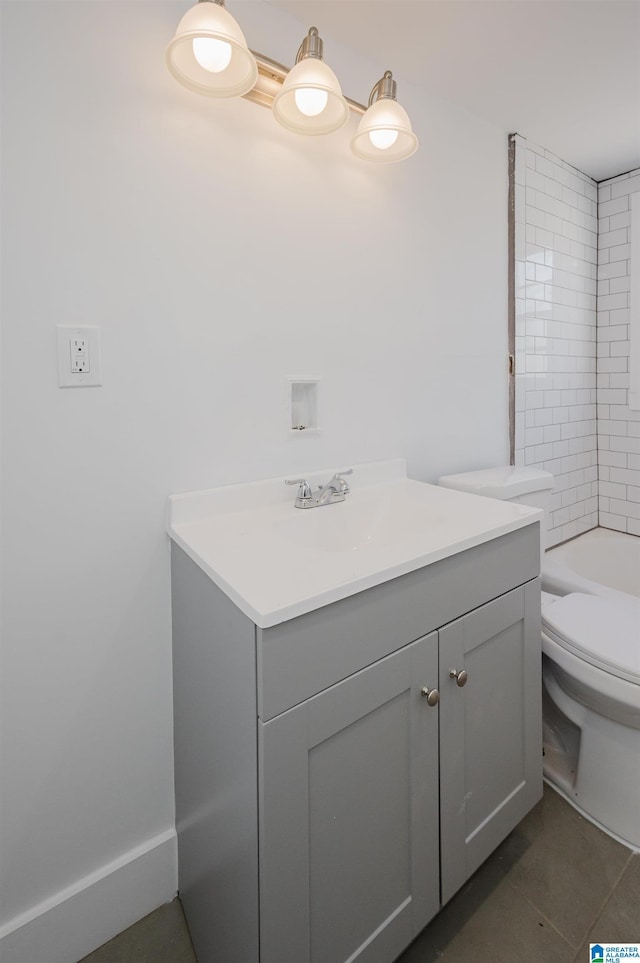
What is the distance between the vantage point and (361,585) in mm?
801

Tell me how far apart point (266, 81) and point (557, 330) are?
165 cm

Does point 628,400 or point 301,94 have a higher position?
point 301,94

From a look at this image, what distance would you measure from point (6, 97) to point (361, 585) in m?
1.12

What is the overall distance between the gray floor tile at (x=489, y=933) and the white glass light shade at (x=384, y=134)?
1.96 m

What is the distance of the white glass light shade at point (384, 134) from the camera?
1.25 meters

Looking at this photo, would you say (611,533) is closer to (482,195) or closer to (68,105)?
(482,195)

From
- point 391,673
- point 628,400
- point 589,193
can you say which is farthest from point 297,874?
point 589,193

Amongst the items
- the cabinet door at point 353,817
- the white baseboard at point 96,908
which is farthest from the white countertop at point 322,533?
the white baseboard at point 96,908

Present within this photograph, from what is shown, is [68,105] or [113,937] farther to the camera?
[113,937]

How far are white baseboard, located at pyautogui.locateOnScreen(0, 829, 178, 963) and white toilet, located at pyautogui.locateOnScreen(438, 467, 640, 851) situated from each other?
1.15 meters

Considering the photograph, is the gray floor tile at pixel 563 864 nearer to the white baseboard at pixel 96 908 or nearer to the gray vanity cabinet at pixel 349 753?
the gray vanity cabinet at pixel 349 753

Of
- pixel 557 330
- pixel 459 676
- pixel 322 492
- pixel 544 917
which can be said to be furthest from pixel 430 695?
pixel 557 330

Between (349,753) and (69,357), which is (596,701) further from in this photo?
(69,357)

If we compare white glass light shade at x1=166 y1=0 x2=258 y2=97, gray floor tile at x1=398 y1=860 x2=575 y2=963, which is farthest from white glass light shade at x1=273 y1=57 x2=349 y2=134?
gray floor tile at x1=398 y1=860 x2=575 y2=963
